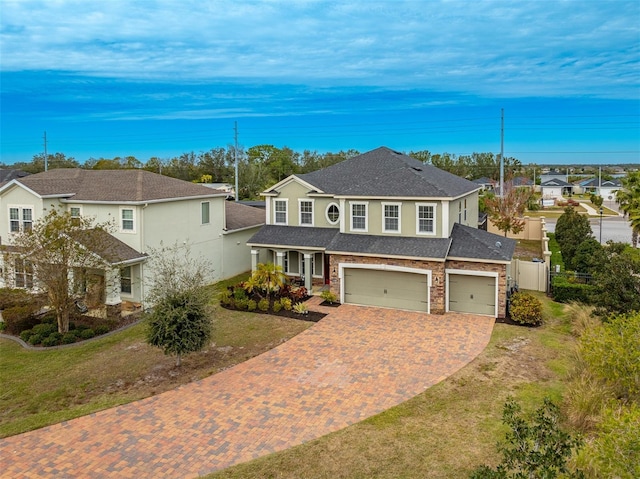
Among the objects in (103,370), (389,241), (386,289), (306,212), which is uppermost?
(306,212)

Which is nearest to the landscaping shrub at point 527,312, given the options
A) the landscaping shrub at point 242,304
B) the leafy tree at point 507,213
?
the landscaping shrub at point 242,304

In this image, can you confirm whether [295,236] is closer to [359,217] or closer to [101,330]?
[359,217]

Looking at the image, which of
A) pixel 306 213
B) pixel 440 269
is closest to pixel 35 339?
pixel 306 213

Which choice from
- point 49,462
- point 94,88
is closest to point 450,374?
point 49,462

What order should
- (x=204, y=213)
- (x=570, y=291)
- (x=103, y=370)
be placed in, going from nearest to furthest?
(x=103, y=370), (x=570, y=291), (x=204, y=213)

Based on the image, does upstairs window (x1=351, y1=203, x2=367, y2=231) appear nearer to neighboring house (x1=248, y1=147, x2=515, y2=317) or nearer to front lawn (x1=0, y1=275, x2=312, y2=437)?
neighboring house (x1=248, y1=147, x2=515, y2=317)

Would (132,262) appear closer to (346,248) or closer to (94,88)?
(346,248)

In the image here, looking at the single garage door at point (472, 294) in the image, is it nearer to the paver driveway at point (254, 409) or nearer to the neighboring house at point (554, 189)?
the paver driveway at point (254, 409)
